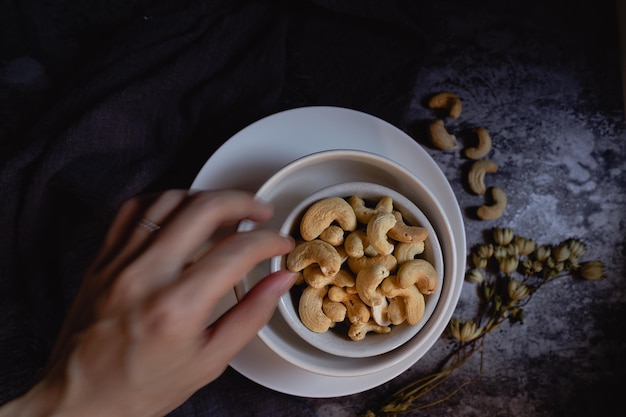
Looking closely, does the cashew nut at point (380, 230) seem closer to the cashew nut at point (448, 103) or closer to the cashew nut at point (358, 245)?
the cashew nut at point (358, 245)

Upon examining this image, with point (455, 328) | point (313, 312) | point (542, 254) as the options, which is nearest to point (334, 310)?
point (313, 312)

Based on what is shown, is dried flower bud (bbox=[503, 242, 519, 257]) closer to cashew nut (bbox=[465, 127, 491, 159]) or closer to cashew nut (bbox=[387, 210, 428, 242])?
cashew nut (bbox=[465, 127, 491, 159])

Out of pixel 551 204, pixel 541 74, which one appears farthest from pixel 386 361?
pixel 541 74

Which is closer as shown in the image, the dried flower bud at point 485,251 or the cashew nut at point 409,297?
the cashew nut at point 409,297

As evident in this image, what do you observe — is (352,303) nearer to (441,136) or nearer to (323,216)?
(323,216)

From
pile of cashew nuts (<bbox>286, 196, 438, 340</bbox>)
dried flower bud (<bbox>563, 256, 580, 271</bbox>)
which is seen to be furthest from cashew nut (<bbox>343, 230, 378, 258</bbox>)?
dried flower bud (<bbox>563, 256, 580, 271</bbox>)

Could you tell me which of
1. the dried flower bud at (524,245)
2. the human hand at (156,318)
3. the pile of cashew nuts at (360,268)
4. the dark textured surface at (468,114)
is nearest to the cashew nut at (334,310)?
the pile of cashew nuts at (360,268)
